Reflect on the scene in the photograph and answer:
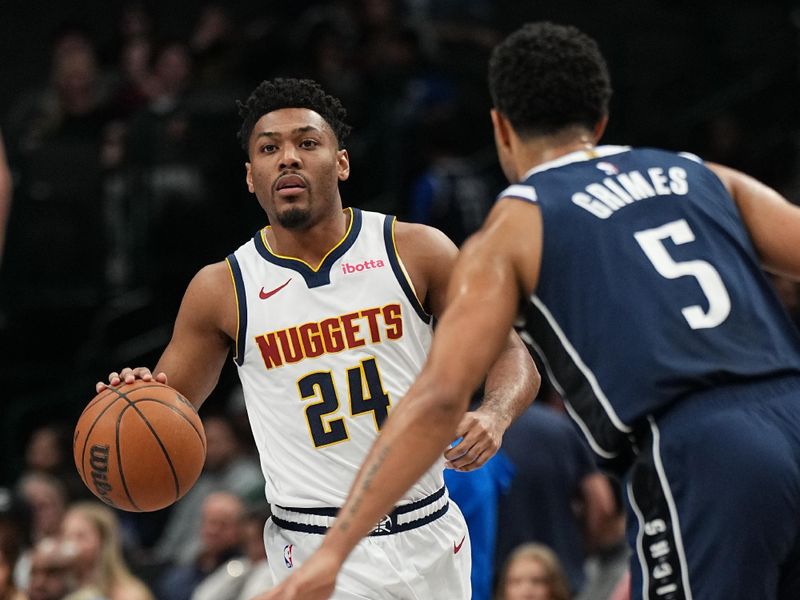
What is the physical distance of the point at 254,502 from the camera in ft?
32.4

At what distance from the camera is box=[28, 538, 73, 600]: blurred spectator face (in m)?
8.19

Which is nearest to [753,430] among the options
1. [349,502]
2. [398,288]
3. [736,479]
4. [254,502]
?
[736,479]

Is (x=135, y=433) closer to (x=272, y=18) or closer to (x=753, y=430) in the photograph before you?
(x=753, y=430)

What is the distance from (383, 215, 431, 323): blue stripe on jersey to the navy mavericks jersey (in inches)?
54.0

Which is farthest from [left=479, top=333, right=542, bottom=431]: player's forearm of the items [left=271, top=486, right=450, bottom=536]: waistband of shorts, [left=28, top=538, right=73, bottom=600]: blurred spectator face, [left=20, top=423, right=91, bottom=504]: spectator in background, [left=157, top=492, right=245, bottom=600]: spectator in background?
[left=20, top=423, right=91, bottom=504]: spectator in background

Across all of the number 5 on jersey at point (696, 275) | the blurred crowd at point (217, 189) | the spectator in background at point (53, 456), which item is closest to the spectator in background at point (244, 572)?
the blurred crowd at point (217, 189)

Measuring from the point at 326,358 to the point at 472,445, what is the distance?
65cm

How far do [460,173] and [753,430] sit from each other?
7.51 metres

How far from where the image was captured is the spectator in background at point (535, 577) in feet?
24.6

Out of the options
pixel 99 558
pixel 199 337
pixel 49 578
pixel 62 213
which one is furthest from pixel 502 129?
pixel 62 213

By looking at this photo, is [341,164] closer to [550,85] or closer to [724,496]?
[550,85]

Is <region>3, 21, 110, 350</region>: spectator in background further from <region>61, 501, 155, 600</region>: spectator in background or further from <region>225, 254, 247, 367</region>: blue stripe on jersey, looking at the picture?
<region>225, 254, 247, 367</region>: blue stripe on jersey

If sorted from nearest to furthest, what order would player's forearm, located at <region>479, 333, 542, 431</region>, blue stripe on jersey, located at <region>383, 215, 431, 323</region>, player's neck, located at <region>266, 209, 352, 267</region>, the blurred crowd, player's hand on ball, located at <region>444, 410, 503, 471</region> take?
1. player's hand on ball, located at <region>444, 410, 503, 471</region>
2. player's forearm, located at <region>479, 333, 542, 431</region>
3. blue stripe on jersey, located at <region>383, 215, 431, 323</region>
4. player's neck, located at <region>266, 209, 352, 267</region>
5. the blurred crowd

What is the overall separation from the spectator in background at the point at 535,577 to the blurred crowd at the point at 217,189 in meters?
0.57
